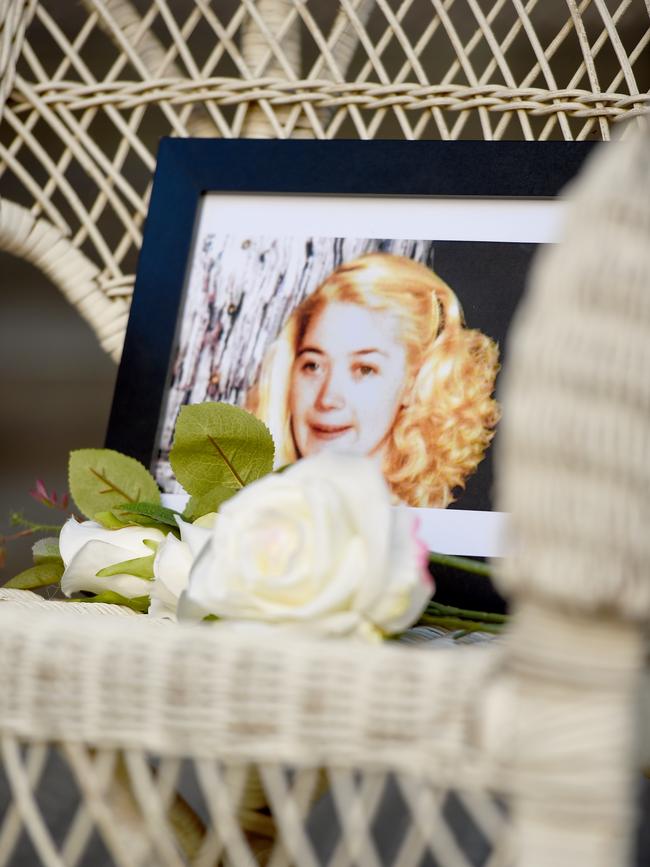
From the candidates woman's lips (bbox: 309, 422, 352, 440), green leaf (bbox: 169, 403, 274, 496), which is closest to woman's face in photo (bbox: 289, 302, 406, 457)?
woman's lips (bbox: 309, 422, 352, 440)

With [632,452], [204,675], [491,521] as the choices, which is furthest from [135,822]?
[491,521]

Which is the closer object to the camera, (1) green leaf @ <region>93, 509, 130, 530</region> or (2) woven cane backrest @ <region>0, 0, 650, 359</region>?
(1) green leaf @ <region>93, 509, 130, 530</region>

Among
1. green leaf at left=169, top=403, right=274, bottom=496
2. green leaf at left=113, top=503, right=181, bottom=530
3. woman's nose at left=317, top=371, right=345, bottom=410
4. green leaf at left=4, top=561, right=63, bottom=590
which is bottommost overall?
green leaf at left=4, top=561, right=63, bottom=590

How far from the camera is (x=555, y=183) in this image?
63cm

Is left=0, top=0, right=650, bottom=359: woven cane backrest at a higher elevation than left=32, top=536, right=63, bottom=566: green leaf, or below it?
higher

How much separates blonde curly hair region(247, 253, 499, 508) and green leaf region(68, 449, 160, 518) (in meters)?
0.12

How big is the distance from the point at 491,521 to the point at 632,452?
1.19 feet

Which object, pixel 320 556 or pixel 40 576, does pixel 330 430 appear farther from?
pixel 320 556

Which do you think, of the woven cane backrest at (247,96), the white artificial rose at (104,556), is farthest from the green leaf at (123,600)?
the woven cane backrest at (247,96)

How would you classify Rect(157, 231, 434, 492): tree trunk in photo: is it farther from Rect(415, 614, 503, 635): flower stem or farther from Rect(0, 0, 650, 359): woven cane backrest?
Rect(415, 614, 503, 635): flower stem

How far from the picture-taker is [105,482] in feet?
1.81

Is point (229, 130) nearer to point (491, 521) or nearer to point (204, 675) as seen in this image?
point (491, 521)

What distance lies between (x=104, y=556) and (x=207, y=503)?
61 mm

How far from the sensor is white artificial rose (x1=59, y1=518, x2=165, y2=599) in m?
0.50
